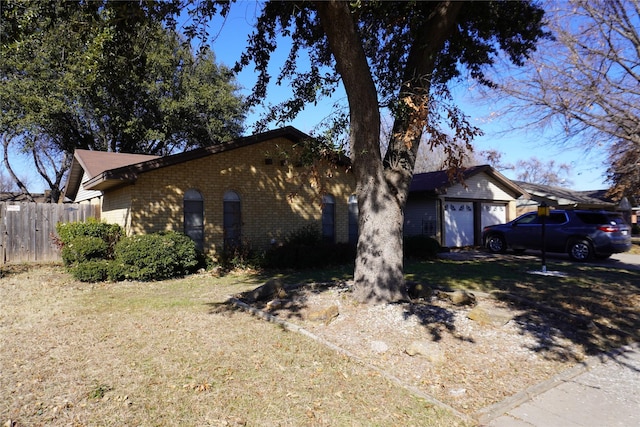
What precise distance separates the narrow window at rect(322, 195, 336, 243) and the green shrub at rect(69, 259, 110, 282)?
24.5ft

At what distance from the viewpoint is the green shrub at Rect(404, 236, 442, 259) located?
50.2ft

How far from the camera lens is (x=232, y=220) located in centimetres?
1323

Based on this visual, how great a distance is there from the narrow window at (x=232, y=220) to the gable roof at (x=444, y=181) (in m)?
7.94

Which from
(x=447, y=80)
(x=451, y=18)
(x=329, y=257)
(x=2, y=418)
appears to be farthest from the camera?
(x=329, y=257)

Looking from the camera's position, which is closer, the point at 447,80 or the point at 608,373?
the point at 608,373

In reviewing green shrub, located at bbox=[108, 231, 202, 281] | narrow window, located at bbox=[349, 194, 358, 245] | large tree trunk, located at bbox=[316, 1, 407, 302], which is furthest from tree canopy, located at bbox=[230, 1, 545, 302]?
narrow window, located at bbox=[349, 194, 358, 245]

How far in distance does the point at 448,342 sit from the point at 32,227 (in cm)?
1542

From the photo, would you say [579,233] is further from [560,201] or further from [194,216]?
[194,216]

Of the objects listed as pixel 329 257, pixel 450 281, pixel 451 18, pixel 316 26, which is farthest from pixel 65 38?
pixel 450 281

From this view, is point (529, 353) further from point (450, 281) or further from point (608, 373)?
point (450, 281)

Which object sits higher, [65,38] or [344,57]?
[65,38]

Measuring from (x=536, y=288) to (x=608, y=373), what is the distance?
4548 mm

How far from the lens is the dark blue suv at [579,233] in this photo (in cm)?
1370

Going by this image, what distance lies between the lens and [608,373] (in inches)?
186
